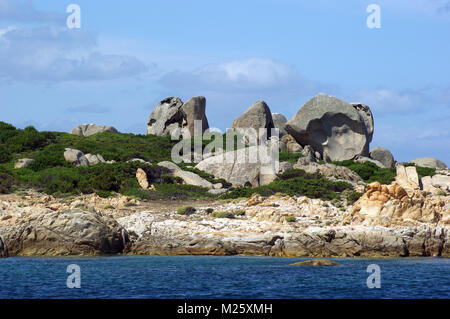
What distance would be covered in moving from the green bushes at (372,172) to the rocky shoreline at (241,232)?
48.9 ft

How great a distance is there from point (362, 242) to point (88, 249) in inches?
486

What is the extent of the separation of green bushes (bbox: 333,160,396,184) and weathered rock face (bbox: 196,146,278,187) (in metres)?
8.09

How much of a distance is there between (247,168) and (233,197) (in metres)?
6.36

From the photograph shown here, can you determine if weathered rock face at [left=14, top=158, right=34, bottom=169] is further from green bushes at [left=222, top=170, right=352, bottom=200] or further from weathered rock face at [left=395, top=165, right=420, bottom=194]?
weathered rock face at [left=395, top=165, right=420, bottom=194]

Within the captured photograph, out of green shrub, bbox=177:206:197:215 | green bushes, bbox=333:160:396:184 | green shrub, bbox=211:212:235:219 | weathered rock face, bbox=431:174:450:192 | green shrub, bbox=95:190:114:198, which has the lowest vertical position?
green shrub, bbox=211:212:235:219

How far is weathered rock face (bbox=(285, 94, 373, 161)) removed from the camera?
59344 mm

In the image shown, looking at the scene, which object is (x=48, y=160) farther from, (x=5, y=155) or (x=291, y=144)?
(x=291, y=144)

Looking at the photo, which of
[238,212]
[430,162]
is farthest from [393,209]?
[430,162]

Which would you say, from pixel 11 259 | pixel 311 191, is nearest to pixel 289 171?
pixel 311 191

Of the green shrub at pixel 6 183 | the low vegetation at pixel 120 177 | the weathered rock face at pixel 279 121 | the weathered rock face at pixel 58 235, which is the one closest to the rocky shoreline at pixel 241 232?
the weathered rock face at pixel 58 235

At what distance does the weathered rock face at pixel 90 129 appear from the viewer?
77.4 meters

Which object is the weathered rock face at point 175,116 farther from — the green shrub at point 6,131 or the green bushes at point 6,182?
the green bushes at point 6,182

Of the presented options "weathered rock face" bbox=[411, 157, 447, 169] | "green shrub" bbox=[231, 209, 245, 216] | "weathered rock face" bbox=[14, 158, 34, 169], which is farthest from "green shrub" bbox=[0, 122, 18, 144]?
"weathered rock face" bbox=[411, 157, 447, 169]

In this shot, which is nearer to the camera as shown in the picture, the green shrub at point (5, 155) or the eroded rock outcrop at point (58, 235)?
the eroded rock outcrop at point (58, 235)
